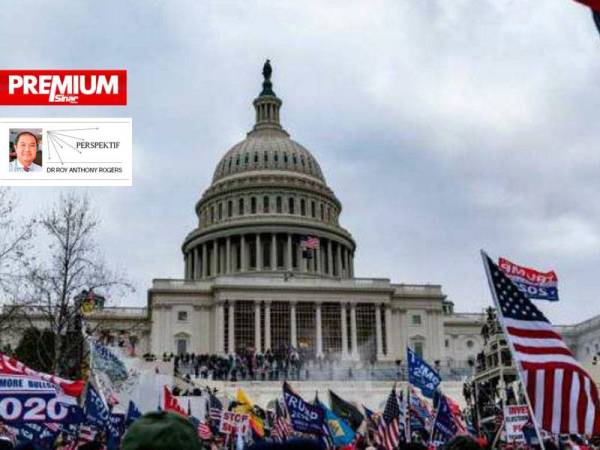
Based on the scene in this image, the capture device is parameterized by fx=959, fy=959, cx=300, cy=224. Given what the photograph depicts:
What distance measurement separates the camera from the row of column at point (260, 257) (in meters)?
99.5

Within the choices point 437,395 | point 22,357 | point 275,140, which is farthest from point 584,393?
point 275,140

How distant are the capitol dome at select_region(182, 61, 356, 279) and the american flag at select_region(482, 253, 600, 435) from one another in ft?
282

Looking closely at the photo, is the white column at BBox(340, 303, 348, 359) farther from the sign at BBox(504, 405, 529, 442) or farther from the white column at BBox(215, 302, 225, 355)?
the sign at BBox(504, 405, 529, 442)

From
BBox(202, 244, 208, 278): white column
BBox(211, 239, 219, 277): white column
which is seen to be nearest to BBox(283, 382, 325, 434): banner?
BBox(211, 239, 219, 277): white column

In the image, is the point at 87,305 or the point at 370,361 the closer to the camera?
the point at 87,305

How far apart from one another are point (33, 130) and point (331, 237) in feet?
263

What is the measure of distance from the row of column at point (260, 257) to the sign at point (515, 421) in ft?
253

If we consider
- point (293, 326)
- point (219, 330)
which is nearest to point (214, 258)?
point (219, 330)

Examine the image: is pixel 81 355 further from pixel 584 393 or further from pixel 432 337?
pixel 432 337

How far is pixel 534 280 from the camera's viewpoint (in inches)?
1160

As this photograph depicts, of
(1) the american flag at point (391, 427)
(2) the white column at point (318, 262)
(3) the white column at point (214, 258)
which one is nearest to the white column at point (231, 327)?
(3) the white column at point (214, 258)

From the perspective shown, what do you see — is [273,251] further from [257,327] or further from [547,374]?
[547,374]

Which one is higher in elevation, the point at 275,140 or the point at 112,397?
the point at 275,140

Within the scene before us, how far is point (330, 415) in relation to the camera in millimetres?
24359
